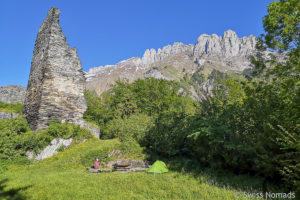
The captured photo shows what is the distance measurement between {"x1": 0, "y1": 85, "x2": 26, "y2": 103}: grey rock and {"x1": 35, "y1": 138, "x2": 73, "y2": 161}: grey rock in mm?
15984

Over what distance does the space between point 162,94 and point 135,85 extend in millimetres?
5280

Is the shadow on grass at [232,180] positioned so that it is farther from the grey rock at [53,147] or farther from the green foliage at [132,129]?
the grey rock at [53,147]

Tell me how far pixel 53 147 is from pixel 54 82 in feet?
19.4

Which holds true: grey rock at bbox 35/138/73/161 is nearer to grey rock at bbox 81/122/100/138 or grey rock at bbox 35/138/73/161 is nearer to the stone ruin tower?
the stone ruin tower

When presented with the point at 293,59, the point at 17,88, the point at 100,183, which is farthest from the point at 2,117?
the point at 293,59

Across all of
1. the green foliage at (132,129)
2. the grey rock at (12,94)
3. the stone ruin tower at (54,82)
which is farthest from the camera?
the grey rock at (12,94)

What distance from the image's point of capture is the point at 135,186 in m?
6.93

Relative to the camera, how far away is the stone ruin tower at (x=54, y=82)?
15.1 m

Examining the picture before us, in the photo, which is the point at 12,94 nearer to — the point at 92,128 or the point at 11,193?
the point at 92,128

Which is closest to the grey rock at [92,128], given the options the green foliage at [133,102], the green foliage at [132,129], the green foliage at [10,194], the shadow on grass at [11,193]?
the green foliage at [132,129]

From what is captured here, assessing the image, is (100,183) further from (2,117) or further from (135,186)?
(2,117)

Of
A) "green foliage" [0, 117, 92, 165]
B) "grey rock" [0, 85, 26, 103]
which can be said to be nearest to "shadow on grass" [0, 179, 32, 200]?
"green foliage" [0, 117, 92, 165]

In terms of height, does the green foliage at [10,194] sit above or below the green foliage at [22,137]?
below

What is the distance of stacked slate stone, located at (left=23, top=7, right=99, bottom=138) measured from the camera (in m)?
15.2
